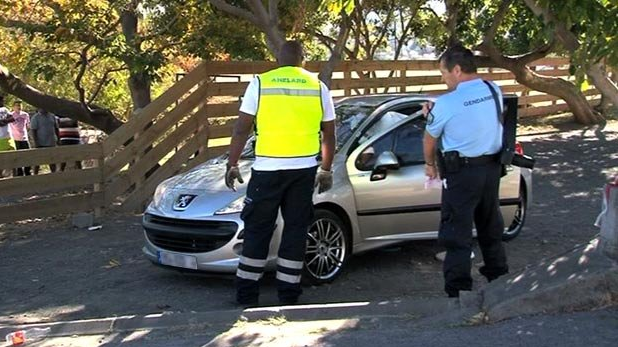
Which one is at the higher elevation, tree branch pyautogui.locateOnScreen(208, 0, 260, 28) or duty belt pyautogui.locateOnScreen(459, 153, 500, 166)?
tree branch pyautogui.locateOnScreen(208, 0, 260, 28)

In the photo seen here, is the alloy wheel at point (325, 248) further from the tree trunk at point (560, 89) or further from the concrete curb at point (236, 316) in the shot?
the tree trunk at point (560, 89)

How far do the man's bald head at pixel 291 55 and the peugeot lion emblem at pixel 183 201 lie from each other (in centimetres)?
154

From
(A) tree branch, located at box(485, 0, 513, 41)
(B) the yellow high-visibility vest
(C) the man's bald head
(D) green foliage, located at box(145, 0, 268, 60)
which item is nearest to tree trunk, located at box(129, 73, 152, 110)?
(D) green foliage, located at box(145, 0, 268, 60)

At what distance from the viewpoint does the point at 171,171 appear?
36.3 ft

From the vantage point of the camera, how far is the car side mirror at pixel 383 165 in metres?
6.70

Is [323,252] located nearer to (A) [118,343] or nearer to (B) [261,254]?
(B) [261,254]

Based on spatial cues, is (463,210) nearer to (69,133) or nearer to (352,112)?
(352,112)

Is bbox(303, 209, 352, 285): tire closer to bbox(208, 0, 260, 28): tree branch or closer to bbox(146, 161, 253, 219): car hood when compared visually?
bbox(146, 161, 253, 219): car hood

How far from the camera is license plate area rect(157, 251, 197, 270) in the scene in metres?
6.20

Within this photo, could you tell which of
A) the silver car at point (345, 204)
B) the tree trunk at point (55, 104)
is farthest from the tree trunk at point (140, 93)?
the silver car at point (345, 204)

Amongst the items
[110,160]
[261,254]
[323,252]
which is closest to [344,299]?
[323,252]

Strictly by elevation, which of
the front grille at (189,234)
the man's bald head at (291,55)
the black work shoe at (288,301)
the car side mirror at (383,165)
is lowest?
the black work shoe at (288,301)

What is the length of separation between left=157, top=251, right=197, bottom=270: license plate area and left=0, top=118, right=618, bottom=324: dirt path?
285mm

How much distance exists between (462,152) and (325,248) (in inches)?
68.6
